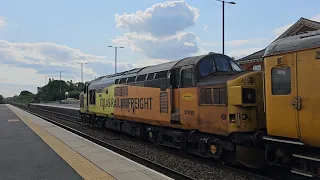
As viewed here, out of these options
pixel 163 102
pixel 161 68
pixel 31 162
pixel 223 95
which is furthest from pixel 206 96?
Answer: pixel 31 162

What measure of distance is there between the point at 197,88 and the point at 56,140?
718cm

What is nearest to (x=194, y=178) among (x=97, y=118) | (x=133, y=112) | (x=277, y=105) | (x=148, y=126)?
(x=277, y=105)

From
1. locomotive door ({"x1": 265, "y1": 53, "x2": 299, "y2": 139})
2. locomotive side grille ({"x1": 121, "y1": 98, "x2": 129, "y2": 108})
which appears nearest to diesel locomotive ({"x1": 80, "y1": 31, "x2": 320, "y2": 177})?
locomotive door ({"x1": 265, "y1": 53, "x2": 299, "y2": 139})

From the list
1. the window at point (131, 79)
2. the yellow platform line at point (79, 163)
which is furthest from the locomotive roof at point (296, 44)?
the window at point (131, 79)

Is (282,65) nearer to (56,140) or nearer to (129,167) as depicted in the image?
(129,167)

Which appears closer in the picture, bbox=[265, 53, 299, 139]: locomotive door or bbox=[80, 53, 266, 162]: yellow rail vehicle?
bbox=[265, 53, 299, 139]: locomotive door

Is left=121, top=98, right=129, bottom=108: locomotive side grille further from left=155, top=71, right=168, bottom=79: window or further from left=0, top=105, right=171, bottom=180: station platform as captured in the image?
left=155, top=71, right=168, bottom=79: window

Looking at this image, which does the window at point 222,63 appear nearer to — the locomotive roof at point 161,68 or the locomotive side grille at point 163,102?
the locomotive roof at point 161,68

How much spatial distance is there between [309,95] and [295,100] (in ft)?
1.08

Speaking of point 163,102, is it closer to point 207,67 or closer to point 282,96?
point 207,67

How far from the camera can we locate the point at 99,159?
9.91 m

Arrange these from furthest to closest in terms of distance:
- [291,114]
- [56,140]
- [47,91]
A: [47,91], [56,140], [291,114]

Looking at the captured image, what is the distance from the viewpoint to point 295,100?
6.91 meters

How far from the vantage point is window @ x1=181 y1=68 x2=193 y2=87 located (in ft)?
35.8
